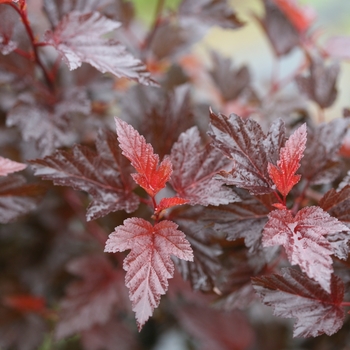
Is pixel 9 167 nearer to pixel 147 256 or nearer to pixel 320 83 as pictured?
pixel 147 256

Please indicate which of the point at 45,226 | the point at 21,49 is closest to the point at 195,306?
the point at 45,226

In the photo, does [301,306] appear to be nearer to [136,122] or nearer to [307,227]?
[307,227]

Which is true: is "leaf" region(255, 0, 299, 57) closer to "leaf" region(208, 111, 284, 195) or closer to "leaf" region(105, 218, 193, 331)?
"leaf" region(208, 111, 284, 195)

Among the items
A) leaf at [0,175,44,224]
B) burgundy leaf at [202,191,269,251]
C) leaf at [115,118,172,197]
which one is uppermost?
leaf at [115,118,172,197]

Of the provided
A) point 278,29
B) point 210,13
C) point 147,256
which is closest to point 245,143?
point 147,256

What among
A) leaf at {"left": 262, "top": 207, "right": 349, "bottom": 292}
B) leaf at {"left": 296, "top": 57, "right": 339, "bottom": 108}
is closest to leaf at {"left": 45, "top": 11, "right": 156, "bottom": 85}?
leaf at {"left": 262, "top": 207, "right": 349, "bottom": 292}
